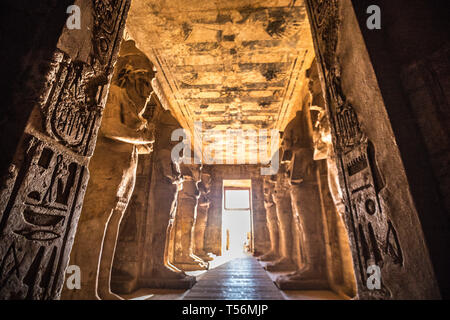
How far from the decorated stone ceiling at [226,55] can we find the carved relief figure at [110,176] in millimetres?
1663

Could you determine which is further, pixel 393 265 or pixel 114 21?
pixel 114 21

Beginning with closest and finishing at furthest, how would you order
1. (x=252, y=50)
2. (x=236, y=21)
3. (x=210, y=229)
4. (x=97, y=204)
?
(x=97, y=204)
(x=236, y=21)
(x=252, y=50)
(x=210, y=229)

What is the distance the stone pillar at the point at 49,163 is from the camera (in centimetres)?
98

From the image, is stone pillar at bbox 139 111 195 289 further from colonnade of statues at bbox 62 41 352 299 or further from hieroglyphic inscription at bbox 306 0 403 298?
hieroglyphic inscription at bbox 306 0 403 298

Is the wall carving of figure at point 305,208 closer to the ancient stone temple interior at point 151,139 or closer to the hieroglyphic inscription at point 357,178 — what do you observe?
the ancient stone temple interior at point 151,139

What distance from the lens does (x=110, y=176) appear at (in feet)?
8.07

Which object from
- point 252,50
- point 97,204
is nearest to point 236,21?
point 252,50

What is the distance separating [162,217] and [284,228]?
3.55 meters

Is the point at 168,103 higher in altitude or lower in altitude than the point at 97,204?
higher

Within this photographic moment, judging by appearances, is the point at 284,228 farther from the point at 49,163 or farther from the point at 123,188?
the point at 49,163

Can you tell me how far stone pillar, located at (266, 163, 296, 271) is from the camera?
17.4ft

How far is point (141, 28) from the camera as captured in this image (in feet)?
13.0

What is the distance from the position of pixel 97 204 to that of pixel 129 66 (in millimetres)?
1964
